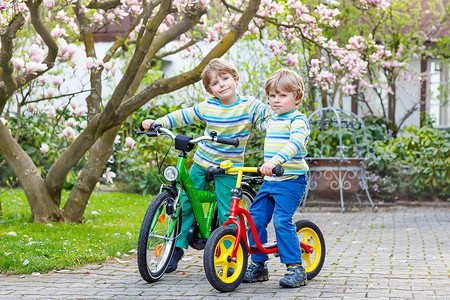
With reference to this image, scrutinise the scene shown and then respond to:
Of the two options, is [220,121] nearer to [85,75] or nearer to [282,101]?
[282,101]

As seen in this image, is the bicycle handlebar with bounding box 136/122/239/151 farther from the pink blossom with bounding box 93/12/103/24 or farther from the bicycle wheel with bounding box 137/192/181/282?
the pink blossom with bounding box 93/12/103/24

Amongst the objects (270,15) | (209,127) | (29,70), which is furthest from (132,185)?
(209,127)

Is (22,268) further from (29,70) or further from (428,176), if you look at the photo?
(428,176)

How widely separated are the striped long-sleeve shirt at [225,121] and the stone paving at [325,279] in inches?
35.7

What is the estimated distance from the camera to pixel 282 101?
4332 millimetres

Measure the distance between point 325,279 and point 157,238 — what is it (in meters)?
1.28

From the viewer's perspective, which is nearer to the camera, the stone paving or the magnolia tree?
the stone paving

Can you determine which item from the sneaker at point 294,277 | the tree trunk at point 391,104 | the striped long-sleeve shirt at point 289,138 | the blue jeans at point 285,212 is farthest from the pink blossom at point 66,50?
the tree trunk at point 391,104

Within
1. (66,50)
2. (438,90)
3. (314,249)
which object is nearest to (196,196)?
(314,249)

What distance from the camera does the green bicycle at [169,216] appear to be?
4207mm

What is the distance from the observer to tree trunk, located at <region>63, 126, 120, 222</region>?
698cm

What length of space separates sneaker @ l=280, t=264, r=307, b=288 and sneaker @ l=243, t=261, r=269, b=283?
0.28 m

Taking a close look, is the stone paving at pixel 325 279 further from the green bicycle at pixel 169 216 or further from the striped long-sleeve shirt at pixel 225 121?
the striped long-sleeve shirt at pixel 225 121

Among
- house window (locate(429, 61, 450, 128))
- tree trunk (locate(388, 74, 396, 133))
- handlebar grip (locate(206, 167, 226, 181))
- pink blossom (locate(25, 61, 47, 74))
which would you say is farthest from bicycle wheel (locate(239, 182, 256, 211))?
house window (locate(429, 61, 450, 128))
